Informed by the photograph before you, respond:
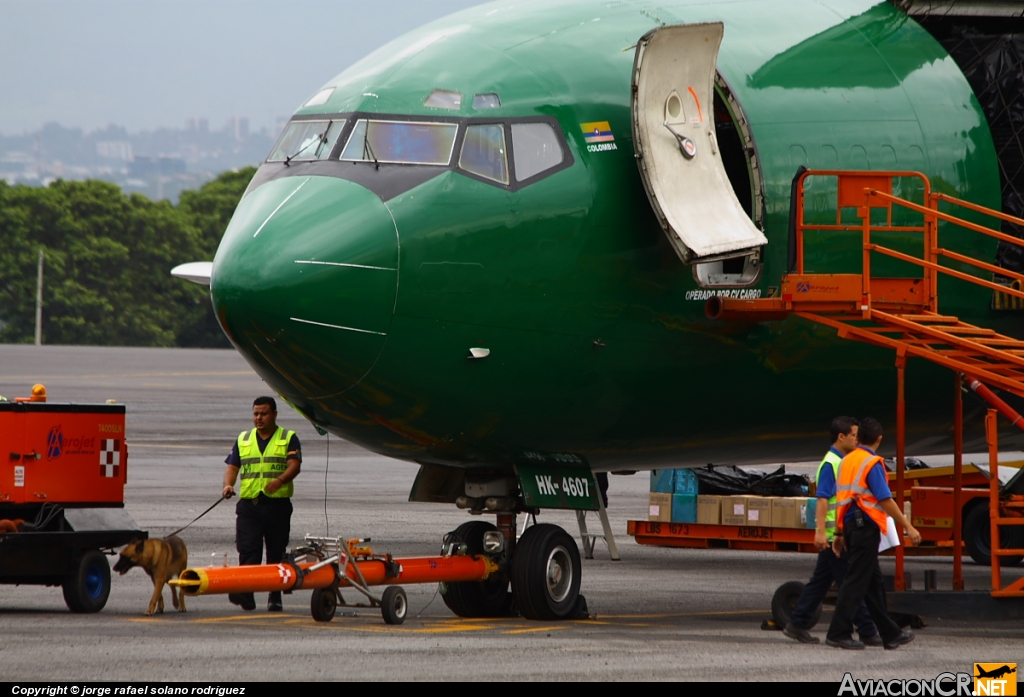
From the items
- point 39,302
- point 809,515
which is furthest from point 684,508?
point 39,302

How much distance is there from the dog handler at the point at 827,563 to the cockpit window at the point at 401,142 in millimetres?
4041

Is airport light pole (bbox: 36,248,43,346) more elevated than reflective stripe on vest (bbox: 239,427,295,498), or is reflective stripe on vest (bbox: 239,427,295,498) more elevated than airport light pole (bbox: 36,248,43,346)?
airport light pole (bbox: 36,248,43,346)

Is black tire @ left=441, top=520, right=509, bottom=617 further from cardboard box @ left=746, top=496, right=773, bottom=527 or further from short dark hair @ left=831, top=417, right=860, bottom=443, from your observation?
cardboard box @ left=746, top=496, right=773, bottom=527

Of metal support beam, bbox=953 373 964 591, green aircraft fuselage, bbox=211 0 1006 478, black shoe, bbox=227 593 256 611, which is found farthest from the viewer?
black shoe, bbox=227 593 256 611

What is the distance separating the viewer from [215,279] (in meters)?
12.8

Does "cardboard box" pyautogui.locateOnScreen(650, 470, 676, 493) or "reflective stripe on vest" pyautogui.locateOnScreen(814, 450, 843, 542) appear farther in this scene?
"cardboard box" pyautogui.locateOnScreen(650, 470, 676, 493)

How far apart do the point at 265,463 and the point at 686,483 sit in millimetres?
8981

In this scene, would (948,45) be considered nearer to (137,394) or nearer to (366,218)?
(366,218)

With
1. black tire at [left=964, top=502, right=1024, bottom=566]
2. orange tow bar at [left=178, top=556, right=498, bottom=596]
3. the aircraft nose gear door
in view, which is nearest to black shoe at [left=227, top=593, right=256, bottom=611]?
orange tow bar at [left=178, top=556, right=498, bottom=596]

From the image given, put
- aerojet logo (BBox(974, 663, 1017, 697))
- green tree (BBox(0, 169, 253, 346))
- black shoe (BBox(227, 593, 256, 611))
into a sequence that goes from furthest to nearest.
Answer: green tree (BBox(0, 169, 253, 346))
black shoe (BBox(227, 593, 256, 611))
aerojet logo (BBox(974, 663, 1017, 697))

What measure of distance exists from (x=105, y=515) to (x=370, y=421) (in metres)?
4.01

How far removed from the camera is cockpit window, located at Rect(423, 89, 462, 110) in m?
13.3

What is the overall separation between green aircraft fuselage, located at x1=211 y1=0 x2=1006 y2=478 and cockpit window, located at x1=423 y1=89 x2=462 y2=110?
0.02 m

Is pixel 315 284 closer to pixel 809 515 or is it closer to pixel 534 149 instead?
pixel 534 149
